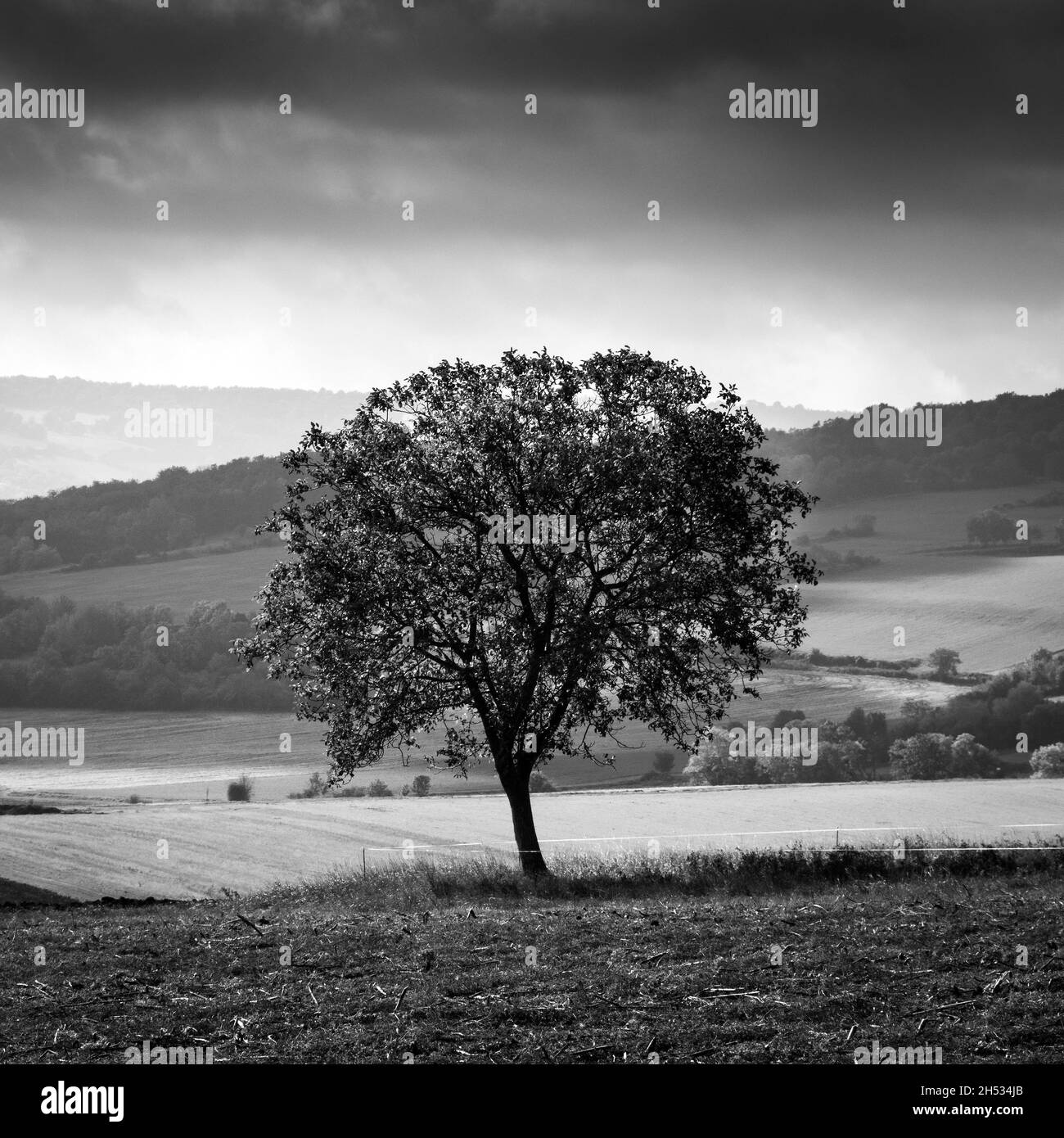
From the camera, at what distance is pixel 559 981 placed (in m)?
12.3

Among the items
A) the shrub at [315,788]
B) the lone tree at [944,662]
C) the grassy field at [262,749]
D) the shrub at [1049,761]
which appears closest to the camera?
the shrub at [315,788]

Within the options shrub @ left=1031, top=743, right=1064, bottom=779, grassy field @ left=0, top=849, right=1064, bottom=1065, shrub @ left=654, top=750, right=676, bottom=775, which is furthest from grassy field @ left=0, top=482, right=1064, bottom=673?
grassy field @ left=0, top=849, right=1064, bottom=1065

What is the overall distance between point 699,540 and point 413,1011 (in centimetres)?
1606

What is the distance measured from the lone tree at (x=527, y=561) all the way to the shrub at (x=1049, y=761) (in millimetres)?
75630

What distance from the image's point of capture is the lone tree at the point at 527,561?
25.4 m

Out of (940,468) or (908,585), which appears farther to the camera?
(940,468)

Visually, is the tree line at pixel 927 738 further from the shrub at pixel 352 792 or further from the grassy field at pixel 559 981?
the grassy field at pixel 559 981

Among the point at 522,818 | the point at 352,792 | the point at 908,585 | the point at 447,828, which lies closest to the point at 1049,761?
the point at 352,792

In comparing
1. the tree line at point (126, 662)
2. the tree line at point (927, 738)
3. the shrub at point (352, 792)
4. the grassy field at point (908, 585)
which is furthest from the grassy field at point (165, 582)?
the tree line at point (927, 738)

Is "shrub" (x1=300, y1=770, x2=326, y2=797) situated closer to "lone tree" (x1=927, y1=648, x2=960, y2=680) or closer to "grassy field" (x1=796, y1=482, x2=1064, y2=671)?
"grassy field" (x1=796, y1=482, x2=1064, y2=671)

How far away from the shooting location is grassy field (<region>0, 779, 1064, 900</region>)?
3262 cm

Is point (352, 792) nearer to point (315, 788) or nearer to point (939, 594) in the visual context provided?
point (315, 788)

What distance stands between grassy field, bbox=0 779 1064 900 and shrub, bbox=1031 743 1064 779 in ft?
130

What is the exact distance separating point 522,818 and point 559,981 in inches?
557
